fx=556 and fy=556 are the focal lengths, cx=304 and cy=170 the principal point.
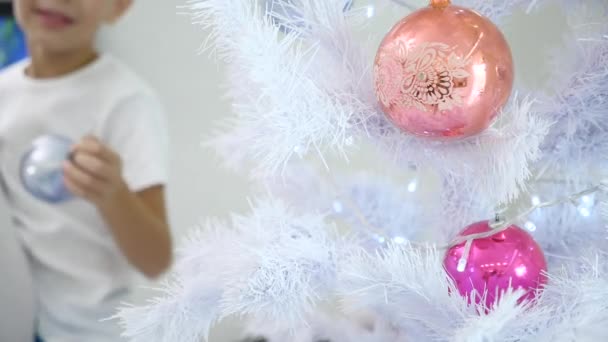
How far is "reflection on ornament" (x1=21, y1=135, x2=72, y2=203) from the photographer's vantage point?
0.69m

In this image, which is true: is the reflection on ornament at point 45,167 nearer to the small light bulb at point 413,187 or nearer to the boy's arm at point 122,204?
the boy's arm at point 122,204

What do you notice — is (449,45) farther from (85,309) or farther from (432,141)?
(85,309)

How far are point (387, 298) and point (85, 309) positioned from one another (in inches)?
21.9

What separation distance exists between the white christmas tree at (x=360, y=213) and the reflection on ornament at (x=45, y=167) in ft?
0.91

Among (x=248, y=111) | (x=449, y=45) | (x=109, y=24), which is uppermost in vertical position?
(x=449, y=45)

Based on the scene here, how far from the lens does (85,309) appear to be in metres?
0.78

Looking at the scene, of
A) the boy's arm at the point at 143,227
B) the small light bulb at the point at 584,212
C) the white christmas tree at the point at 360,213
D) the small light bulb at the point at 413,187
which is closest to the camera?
the white christmas tree at the point at 360,213

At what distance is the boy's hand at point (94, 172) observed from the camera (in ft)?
2.26

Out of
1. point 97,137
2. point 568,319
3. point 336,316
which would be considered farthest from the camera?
point 97,137

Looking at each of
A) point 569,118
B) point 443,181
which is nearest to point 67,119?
point 443,181

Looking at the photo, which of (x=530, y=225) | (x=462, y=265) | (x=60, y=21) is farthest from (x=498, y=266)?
(x=60, y=21)

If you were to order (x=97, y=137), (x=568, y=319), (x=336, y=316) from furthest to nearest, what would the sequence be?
(x=97, y=137) < (x=336, y=316) < (x=568, y=319)

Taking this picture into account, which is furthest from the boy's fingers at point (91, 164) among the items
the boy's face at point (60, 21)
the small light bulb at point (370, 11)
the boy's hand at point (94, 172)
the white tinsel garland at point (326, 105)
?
the small light bulb at point (370, 11)

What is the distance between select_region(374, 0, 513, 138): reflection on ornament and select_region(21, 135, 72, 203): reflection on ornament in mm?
468
